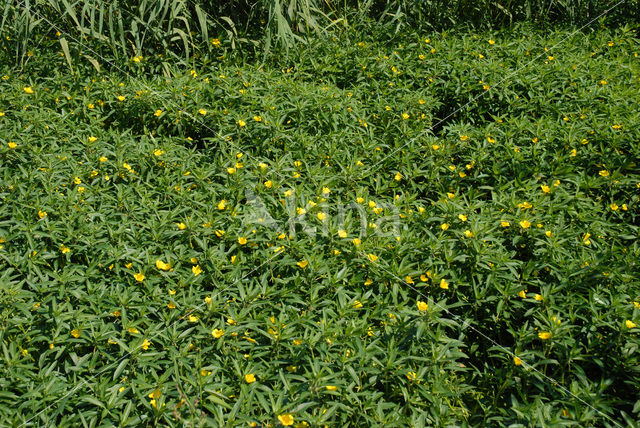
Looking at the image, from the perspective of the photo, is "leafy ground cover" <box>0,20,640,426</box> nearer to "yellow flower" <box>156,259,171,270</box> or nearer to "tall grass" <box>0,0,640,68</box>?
"yellow flower" <box>156,259,171,270</box>

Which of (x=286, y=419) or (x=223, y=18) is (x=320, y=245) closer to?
(x=286, y=419)

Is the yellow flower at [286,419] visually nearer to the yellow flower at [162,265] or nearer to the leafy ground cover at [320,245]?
the leafy ground cover at [320,245]

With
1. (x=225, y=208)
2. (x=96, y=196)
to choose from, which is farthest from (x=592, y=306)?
(x=96, y=196)

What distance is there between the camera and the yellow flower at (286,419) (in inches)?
62.3

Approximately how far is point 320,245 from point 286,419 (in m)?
0.76

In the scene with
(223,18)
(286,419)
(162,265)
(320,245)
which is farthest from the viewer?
(223,18)

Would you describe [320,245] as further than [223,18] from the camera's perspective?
No

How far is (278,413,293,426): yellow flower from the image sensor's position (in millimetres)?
1583

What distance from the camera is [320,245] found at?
7.16ft

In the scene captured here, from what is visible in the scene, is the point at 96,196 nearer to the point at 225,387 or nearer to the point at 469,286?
the point at 225,387

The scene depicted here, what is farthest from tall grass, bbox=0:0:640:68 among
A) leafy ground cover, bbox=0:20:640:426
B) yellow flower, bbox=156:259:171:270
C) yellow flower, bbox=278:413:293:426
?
yellow flower, bbox=278:413:293:426

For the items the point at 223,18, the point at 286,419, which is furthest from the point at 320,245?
the point at 223,18

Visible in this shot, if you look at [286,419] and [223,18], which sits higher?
[223,18]

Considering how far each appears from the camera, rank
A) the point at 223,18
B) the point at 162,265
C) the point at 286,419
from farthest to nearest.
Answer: the point at 223,18, the point at 162,265, the point at 286,419
